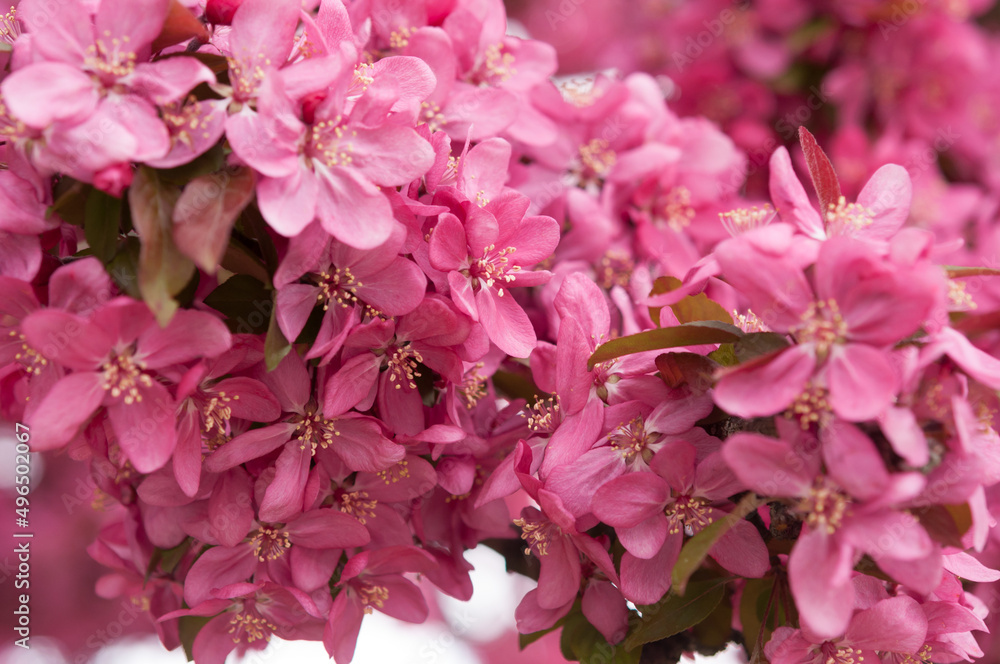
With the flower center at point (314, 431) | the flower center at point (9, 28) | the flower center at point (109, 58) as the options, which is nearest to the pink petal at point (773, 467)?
the flower center at point (314, 431)

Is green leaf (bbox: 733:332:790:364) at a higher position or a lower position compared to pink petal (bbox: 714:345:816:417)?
lower

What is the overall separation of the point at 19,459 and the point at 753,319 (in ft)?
3.45

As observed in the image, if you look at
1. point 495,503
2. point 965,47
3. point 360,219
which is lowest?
point 495,503

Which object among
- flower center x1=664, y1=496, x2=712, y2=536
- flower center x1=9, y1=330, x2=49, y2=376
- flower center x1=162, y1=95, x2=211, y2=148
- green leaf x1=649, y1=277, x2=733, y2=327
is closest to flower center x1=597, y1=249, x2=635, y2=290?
green leaf x1=649, y1=277, x2=733, y2=327

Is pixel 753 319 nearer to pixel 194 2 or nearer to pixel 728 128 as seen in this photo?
pixel 194 2

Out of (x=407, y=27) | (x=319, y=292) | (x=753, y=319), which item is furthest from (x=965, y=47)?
(x=319, y=292)

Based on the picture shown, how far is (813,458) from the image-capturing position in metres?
0.71

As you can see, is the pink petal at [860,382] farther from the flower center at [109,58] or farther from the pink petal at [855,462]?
the flower center at [109,58]

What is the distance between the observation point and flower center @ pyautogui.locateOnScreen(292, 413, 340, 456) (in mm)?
871

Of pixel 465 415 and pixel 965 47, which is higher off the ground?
pixel 965 47

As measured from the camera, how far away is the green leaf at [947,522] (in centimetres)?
73

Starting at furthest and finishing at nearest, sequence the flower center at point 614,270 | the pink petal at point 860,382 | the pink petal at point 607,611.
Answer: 1. the flower center at point 614,270
2. the pink petal at point 607,611
3. the pink petal at point 860,382

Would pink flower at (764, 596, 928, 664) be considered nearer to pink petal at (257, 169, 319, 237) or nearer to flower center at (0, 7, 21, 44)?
pink petal at (257, 169, 319, 237)

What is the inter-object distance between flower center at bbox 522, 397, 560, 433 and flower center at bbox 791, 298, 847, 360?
1.07ft
